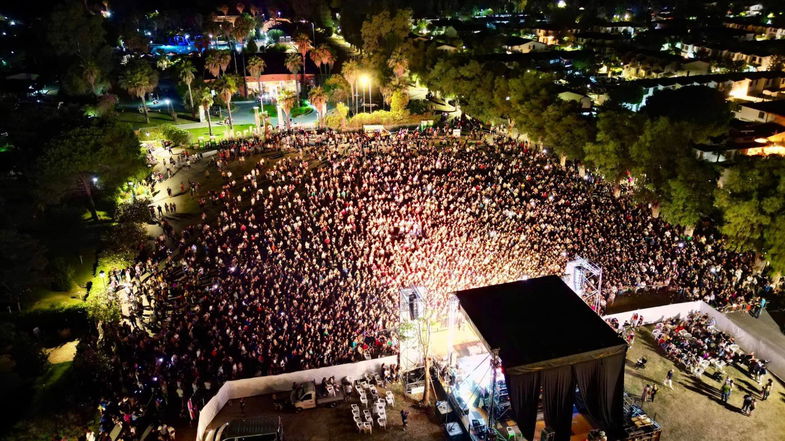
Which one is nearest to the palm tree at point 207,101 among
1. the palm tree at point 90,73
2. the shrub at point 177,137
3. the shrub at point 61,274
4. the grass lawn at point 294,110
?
the shrub at point 177,137

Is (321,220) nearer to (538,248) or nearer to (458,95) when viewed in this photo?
(538,248)

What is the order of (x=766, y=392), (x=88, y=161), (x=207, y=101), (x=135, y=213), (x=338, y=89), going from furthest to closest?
(x=338, y=89) < (x=207, y=101) < (x=88, y=161) < (x=135, y=213) < (x=766, y=392)

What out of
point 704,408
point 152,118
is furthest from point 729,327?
point 152,118

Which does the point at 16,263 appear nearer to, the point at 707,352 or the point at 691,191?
the point at 707,352

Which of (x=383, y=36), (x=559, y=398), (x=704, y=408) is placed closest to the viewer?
(x=559, y=398)

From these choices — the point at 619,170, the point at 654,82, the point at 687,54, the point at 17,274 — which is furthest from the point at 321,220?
the point at 687,54

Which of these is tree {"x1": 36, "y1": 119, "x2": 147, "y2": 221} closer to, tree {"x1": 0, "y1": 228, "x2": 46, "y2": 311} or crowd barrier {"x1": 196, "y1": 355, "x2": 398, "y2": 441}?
tree {"x1": 0, "y1": 228, "x2": 46, "y2": 311}

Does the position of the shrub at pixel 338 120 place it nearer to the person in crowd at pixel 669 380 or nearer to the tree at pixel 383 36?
the tree at pixel 383 36
